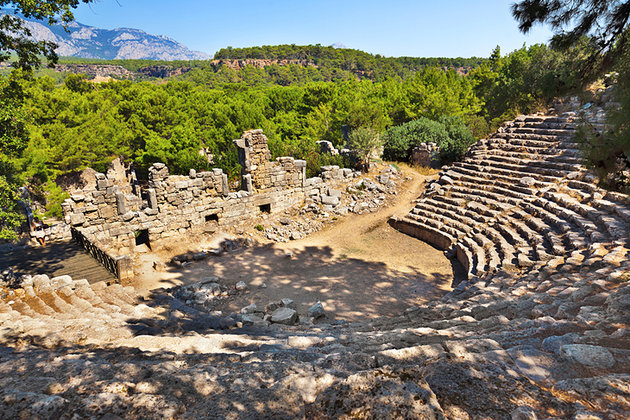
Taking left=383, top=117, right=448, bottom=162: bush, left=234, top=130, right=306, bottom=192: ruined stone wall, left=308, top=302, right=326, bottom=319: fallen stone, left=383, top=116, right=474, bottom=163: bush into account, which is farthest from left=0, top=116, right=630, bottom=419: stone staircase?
left=383, top=117, right=448, bottom=162: bush

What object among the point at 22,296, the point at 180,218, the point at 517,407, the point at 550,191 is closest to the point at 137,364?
the point at 517,407

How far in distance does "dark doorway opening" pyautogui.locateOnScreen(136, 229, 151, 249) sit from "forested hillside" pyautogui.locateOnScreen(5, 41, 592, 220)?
5.38m

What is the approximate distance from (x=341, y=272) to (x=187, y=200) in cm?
667

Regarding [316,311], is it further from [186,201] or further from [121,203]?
[121,203]

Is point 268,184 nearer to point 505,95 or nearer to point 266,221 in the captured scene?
point 266,221

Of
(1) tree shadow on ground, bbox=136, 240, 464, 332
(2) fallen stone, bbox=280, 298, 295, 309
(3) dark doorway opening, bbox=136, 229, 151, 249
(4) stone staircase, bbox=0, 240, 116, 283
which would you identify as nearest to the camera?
(2) fallen stone, bbox=280, 298, 295, 309

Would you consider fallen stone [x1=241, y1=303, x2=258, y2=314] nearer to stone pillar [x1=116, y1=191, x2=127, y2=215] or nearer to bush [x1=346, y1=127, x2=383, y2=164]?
stone pillar [x1=116, y1=191, x2=127, y2=215]

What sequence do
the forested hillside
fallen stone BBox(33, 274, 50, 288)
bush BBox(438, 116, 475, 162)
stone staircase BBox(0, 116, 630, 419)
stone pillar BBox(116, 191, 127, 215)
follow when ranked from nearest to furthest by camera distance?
1. stone staircase BBox(0, 116, 630, 419)
2. fallen stone BBox(33, 274, 50, 288)
3. stone pillar BBox(116, 191, 127, 215)
4. bush BBox(438, 116, 475, 162)
5. the forested hillside

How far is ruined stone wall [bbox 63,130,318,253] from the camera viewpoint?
12.4 m

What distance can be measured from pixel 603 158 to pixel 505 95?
3278 cm

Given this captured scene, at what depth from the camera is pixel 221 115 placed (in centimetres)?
2655

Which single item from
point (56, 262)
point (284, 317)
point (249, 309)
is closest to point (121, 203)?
point (56, 262)

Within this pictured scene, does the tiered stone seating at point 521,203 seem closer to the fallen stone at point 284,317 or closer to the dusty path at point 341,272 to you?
the dusty path at point 341,272

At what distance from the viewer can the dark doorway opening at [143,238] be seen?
44.6 ft
